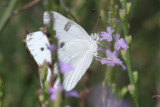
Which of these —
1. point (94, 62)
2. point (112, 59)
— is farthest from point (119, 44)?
point (94, 62)

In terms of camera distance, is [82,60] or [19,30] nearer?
[82,60]

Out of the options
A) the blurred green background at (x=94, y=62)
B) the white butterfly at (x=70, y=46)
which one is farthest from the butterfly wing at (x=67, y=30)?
the blurred green background at (x=94, y=62)

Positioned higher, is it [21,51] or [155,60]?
[21,51]

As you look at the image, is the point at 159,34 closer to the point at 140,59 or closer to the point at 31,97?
the point at 140,59

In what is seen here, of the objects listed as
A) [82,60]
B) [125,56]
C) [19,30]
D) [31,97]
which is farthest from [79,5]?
[125,56]

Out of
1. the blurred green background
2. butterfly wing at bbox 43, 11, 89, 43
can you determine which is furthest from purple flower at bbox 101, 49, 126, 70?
the blurred green background

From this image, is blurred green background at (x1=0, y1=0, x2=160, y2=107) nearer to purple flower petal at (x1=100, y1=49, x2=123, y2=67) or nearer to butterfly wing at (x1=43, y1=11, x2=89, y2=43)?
butterfly wing at (x1=43, y1=11, x2=89, y2=43)

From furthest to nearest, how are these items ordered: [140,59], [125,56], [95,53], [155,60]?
[140,59], [155,60], [95,53], [125,56]
